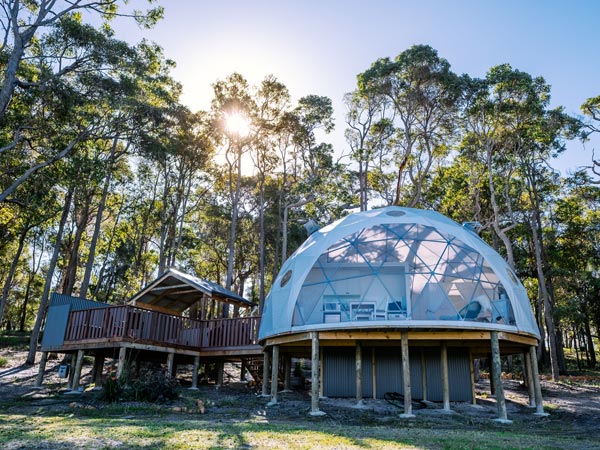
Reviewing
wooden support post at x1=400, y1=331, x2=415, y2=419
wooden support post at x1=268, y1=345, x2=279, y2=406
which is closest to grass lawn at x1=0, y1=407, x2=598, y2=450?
wooden support post at x1=400, y1=331, x2=415, y2=419

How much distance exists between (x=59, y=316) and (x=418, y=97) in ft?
66.1

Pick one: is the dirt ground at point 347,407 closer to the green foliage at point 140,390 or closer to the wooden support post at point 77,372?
the green foliage at point 140,390

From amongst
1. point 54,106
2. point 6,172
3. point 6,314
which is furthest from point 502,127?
point 6,314

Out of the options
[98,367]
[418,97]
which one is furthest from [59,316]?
[418,97]

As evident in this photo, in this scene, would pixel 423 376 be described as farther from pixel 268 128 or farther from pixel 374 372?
pixel 268 128

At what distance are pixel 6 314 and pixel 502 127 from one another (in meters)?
48.3

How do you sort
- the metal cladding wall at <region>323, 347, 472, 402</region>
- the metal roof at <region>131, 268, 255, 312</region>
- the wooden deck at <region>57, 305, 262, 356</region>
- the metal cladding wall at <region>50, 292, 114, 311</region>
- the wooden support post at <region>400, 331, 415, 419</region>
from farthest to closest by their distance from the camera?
the metal roof at <region>131, 268, 255, 312</region>
the metal cladding wall at <region>50, 292, 114, 311</region>
the wooden deck at <region>57, 305, 262, 356</region>
the metal cladding wall at <region>323, 347, 472, 402</region>
the wooden support post at <region>400, 331, 415, 419</region>

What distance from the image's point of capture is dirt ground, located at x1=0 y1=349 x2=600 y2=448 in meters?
10.4

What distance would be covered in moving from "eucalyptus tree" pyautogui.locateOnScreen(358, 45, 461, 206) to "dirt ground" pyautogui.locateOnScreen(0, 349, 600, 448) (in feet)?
43.9

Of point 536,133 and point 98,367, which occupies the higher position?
point 536,133

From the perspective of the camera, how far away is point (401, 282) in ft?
47.2

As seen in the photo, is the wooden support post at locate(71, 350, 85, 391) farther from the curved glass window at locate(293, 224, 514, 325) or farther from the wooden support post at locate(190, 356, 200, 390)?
the curved glass window at locate(293, 224, 514, 325)

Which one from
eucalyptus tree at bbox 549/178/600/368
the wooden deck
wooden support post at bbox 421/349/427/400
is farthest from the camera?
eucalyptus tree at bbox 549/178/600/368


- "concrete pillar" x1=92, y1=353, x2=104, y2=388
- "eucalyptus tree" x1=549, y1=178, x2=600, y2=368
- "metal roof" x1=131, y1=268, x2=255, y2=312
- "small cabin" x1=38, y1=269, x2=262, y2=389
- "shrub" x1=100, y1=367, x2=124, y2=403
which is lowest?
"shrub" x1=100, y1=367, x2=124, y2=403
